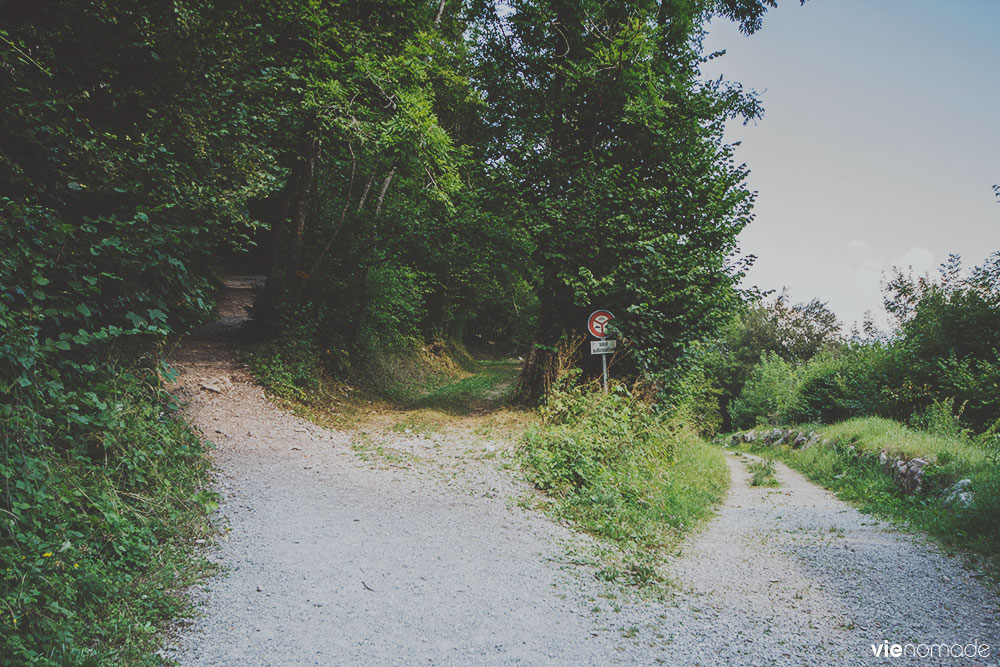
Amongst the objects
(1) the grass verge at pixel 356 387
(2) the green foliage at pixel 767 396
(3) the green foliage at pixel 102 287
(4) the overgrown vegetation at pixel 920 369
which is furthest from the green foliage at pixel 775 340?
(3) the green foliage at pixel 102 287

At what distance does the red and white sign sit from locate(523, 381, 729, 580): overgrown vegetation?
47.0 inches

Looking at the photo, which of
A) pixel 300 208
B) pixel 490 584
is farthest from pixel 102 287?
pixel 300 208

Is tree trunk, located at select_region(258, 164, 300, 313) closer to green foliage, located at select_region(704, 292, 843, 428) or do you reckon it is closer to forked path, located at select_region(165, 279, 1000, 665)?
forked path, located at select_region(165, 279, 1000, 665)

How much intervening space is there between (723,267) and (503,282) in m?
9.83

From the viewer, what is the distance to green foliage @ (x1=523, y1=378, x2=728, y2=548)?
5.92 metres

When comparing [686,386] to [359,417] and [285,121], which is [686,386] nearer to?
[359,417]

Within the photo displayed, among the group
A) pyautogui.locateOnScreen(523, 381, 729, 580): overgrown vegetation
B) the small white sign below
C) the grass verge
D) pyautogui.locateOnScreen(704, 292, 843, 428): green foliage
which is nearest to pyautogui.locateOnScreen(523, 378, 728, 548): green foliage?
pyautogui.locateOnScreen(523, 381, 729, 580): overgrown vegetation

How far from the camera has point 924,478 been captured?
8.03 metres

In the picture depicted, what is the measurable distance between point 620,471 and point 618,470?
0.04 m

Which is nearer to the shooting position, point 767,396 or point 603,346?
point 603,346

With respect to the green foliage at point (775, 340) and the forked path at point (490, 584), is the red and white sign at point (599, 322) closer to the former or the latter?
the forked path at point (490, 584)

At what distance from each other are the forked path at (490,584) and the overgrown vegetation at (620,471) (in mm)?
443

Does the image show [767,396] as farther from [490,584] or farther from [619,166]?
[490,584]

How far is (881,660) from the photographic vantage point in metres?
3.31
